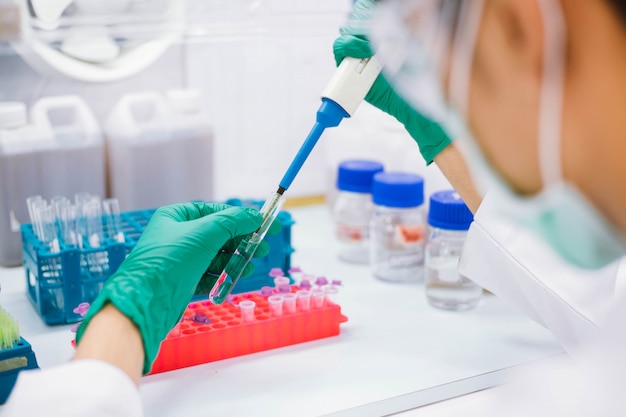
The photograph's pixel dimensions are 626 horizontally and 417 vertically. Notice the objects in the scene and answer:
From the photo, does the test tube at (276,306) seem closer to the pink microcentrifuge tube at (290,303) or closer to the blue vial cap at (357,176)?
the pink microcentrifuge tube at (290,303)

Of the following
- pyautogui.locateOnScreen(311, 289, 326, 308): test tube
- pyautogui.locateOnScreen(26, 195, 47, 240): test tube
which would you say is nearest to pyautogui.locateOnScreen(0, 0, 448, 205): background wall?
pyautogui.locateOnScreen(26, 195, 47, 240): test tube

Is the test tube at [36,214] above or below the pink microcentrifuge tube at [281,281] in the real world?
above

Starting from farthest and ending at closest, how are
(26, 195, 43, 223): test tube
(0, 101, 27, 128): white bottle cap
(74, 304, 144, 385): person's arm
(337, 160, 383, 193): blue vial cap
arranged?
(337, 160, 383, 193): blue vial cap, (0, 101, 27, 128): white bottle cap, (26, 195, 43, 223): test tube, (74, 304, 144, 385): person's arm

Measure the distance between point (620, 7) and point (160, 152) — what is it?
51.2 inches

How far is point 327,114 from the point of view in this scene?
1.16m

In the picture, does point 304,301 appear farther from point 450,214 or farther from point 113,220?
point 113,220

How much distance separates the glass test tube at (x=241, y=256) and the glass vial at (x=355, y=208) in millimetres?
523

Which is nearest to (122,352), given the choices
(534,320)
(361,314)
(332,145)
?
(361,314)

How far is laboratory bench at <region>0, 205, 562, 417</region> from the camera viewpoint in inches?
43.1

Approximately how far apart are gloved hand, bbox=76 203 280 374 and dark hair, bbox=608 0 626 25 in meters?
0.63

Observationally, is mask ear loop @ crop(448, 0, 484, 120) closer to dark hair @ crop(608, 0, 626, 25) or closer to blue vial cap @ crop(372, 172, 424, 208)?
dark hair @ crop(608, 0, 626, 25)

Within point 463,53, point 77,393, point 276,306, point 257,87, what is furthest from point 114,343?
point 257,87

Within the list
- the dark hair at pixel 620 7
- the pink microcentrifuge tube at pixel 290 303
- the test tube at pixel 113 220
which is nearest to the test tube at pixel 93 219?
the test tube at pixel 113 220

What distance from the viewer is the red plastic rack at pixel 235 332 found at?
118cm
